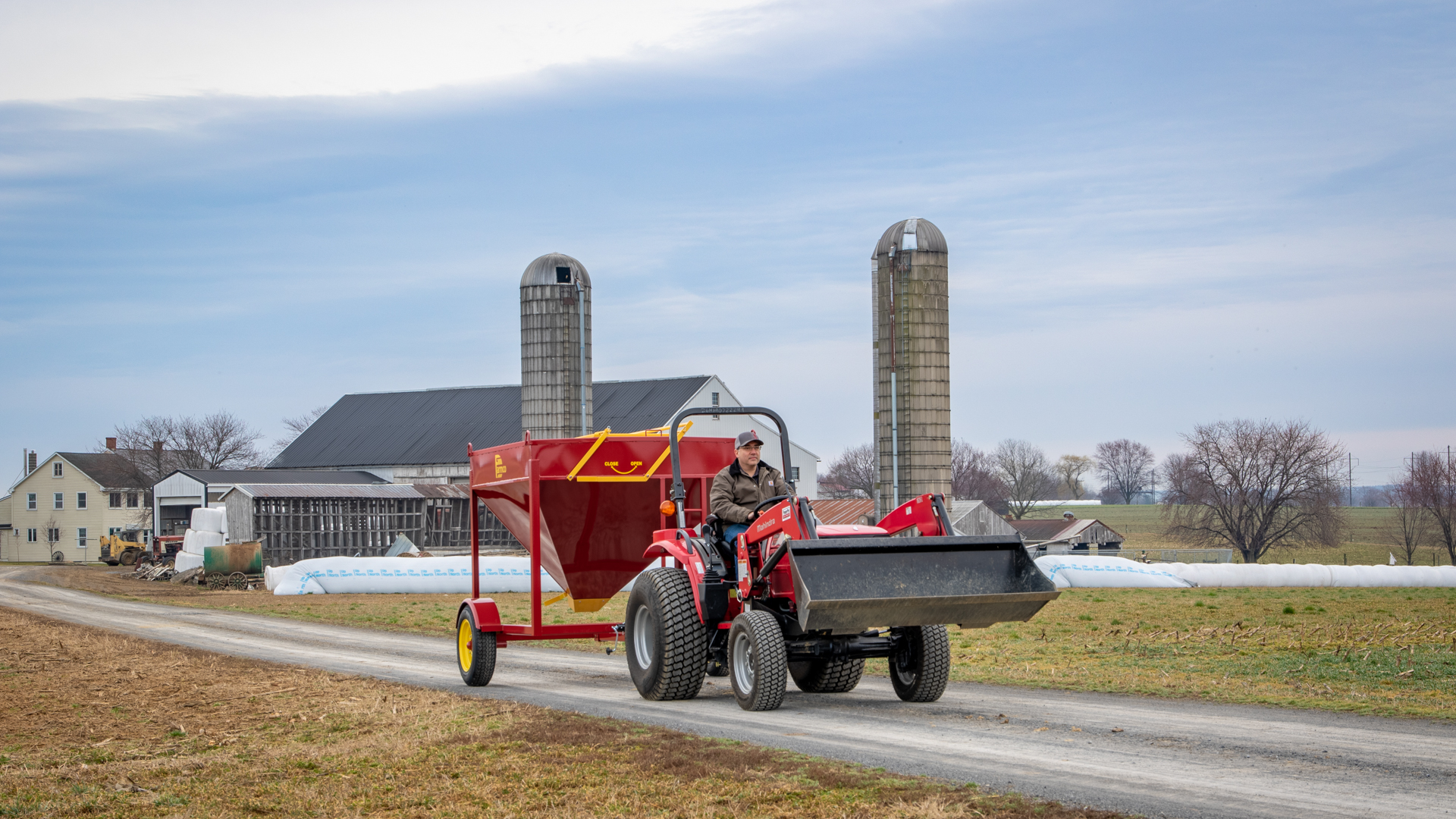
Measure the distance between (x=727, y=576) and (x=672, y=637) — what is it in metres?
0.74

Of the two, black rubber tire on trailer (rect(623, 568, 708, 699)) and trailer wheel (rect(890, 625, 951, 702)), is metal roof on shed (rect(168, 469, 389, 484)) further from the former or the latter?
trailer wheel (rect(890, 625, 951, 702))

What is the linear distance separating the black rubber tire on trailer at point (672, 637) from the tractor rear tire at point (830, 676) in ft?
4.30

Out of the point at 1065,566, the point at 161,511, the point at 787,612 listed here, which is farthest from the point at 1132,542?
the point at 787,612

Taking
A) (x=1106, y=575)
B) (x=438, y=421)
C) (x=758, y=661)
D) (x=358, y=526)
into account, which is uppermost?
(x=438, y=421)

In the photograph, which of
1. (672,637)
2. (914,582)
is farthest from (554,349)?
(914,582)

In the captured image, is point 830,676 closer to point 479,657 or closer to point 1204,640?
point 479,657

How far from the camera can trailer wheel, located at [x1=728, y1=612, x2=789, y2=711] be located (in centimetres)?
1025

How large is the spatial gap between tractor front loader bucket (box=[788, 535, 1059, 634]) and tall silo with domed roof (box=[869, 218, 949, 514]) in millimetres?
19183

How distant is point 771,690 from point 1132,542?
75341 mm

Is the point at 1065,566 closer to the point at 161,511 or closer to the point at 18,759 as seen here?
the point at 18,759

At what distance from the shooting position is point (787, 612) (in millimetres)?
10656

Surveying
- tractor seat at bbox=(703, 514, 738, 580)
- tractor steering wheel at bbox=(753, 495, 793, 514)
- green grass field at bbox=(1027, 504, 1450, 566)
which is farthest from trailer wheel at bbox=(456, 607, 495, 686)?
green grass field at bbox=(1027, 504, 1450, 566)

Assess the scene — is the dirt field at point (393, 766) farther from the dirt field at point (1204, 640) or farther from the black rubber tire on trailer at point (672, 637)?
the dirt field at point (1204, 640)

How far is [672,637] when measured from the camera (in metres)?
11.1
